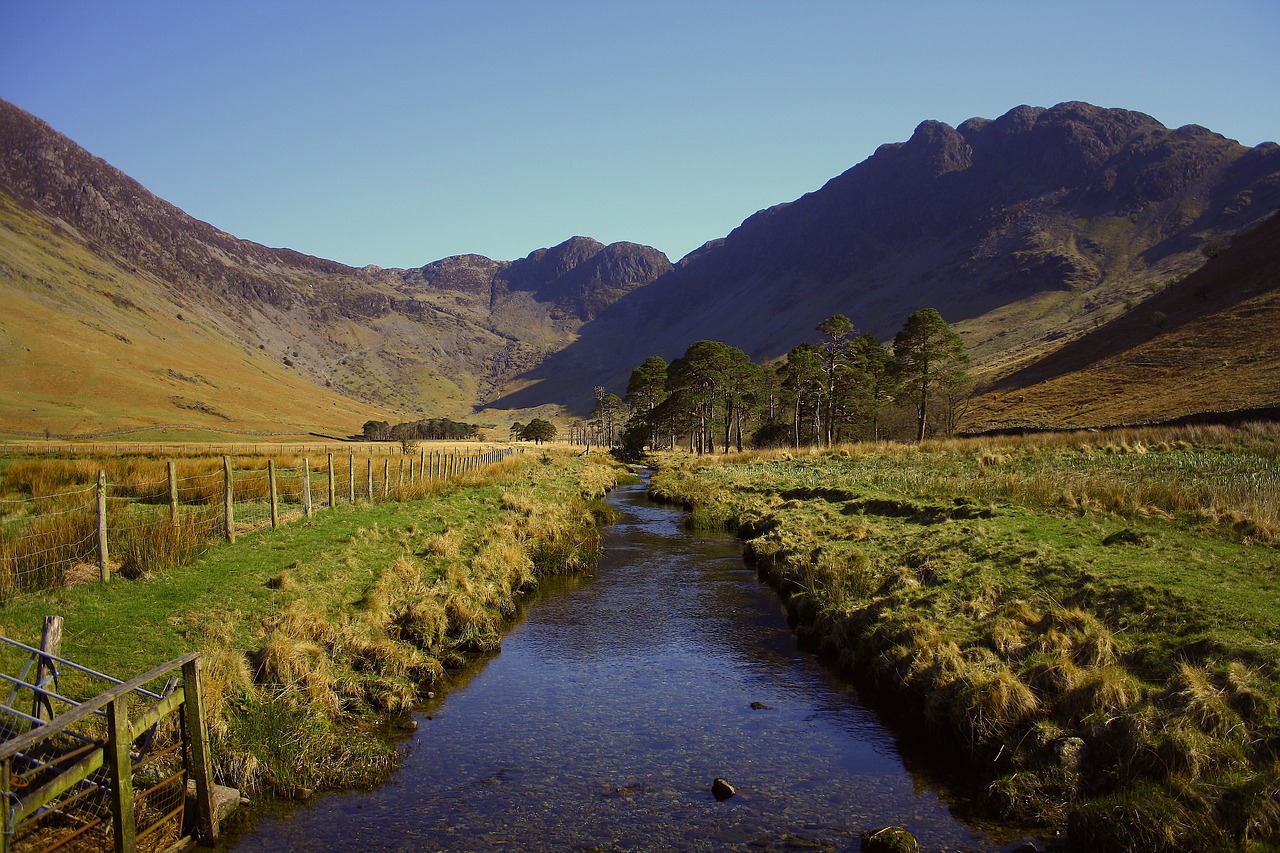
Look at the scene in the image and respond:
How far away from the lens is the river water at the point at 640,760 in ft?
28.8

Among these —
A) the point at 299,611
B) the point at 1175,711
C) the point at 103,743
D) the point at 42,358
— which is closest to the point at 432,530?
the point at 299,611

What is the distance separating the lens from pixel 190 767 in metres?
8.05

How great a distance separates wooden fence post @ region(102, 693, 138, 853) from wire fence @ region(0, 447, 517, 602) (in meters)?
6.66

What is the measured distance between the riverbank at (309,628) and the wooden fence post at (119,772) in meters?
2.41

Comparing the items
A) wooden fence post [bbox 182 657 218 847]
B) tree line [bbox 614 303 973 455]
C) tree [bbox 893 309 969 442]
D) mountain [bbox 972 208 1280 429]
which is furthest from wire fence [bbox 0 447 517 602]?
mountain [bbox 972 208 1280 429]

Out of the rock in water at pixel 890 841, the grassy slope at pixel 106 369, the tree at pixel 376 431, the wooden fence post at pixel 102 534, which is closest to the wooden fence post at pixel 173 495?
the wooden fence post at pixel 102 534

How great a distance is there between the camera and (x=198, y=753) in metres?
7.73

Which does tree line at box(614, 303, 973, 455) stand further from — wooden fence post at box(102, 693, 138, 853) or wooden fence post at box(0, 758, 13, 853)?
wooden fence post at box(0, 758, 13, 853)

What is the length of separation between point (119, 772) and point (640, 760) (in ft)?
21.7

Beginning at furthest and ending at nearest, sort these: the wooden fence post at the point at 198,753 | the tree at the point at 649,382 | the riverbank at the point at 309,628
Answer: the tree at the point at 649,382, the riverbank at the point at 309,628, the wooden fence post at the point at 198,753

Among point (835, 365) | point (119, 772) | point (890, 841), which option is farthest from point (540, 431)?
point (119, 772)

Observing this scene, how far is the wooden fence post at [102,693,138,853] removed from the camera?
21.2 ft

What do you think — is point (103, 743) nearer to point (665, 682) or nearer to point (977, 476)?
point (665, 682)

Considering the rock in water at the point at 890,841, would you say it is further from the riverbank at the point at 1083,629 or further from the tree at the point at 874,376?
the tree at the point at 874,376
